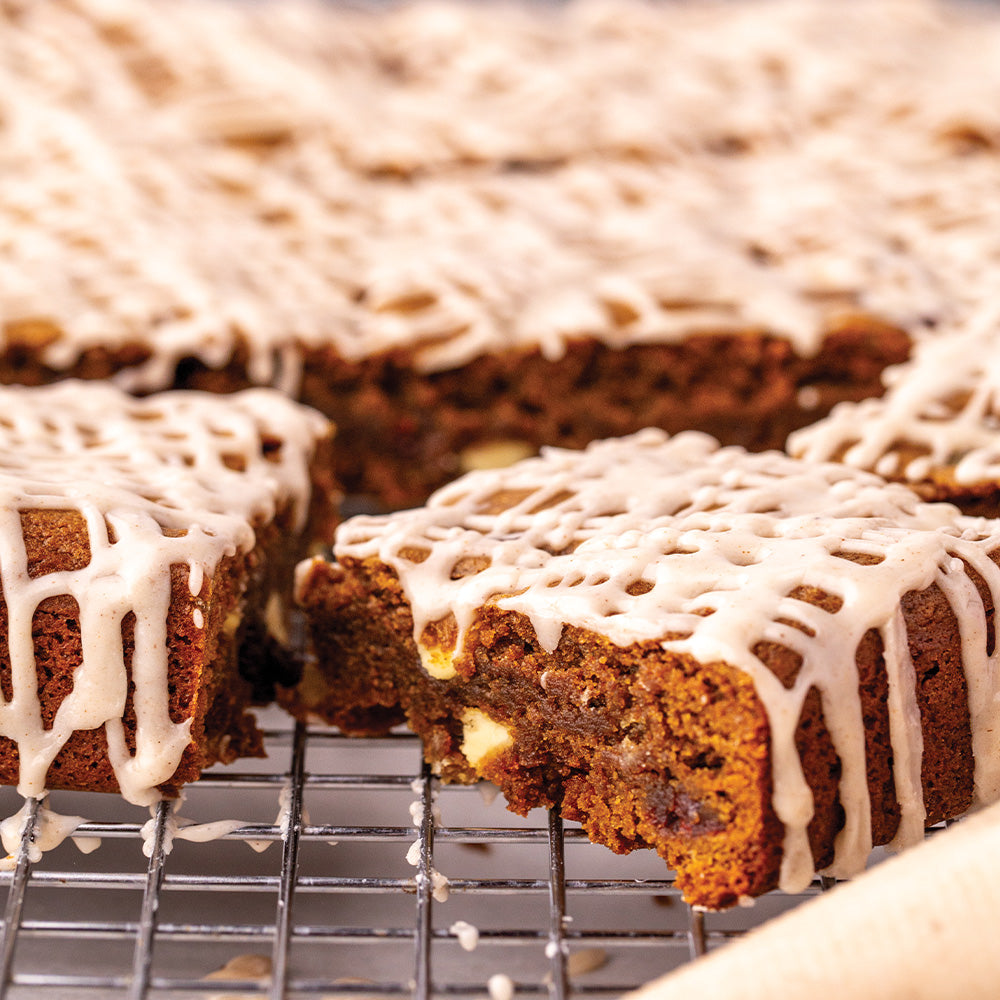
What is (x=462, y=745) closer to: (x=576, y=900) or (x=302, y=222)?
(x=576, y=900)

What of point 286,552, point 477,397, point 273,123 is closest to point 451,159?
point 273,123

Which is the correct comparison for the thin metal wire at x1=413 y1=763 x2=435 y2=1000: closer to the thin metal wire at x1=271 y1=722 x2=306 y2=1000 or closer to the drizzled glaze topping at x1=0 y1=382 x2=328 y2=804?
the thin metal wire at x1=271 y1=722 x2=306 y2=1000

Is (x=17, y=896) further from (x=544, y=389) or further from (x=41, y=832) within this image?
(x=544, y=389)

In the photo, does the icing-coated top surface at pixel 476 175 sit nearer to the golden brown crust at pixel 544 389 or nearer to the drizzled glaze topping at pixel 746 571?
the golden brown crust at pixel 544 389

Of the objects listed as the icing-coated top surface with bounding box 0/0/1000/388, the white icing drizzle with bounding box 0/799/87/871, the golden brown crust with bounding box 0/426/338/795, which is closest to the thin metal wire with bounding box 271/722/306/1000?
the golden brown crust with bounding box 0/426/338/795

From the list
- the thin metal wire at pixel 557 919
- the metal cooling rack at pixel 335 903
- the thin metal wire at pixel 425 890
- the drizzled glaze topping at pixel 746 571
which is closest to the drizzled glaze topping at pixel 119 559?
the metal cooling rack at pixel 335 903
